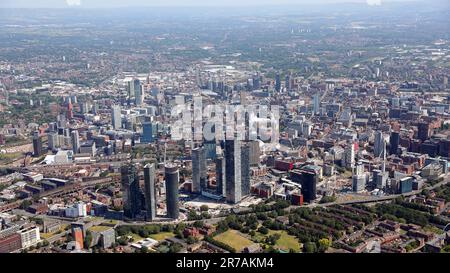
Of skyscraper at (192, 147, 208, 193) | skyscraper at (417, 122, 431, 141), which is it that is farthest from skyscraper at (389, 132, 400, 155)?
skyscraper at (192, 147, 208, 193)

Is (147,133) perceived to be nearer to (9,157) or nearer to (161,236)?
(9,157)

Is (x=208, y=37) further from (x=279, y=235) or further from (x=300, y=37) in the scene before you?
(x=279, y=235)

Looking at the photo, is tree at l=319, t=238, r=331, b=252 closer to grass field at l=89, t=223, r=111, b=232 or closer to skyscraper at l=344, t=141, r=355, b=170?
grass field at l=89, t=223, r=111, b=232

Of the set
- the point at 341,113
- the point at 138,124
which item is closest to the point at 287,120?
the point at 341,113

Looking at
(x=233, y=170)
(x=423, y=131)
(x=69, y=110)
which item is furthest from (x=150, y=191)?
(x=69, y=110)

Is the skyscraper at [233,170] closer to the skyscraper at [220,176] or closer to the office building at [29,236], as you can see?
the skyscraper at [220,176]

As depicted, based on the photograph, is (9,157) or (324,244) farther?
(9,157)

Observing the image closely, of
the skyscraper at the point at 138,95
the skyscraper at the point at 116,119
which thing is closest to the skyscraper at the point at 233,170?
the skyscraper at the point at 116,119
